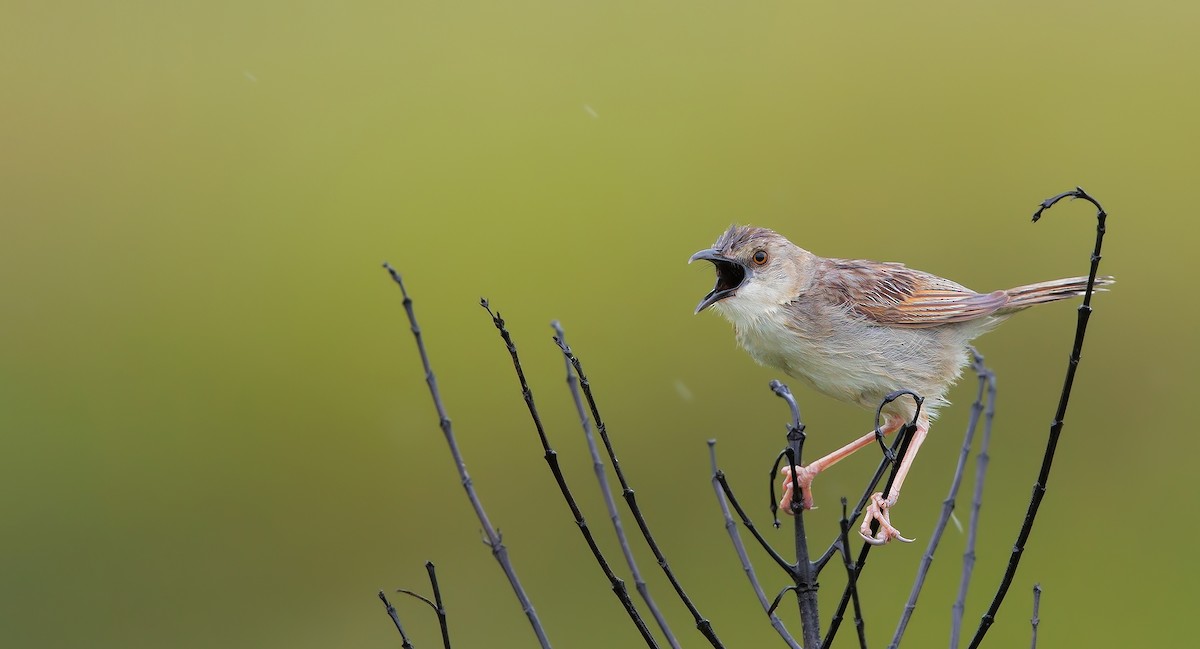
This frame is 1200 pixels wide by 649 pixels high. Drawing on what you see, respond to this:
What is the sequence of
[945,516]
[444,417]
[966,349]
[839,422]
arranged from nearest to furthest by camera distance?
[444,417] < [945,516] < [966,349] < [839,422]

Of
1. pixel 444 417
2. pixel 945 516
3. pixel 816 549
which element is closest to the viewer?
pixel 444 417

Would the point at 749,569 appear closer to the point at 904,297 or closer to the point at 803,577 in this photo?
the point at 803,577

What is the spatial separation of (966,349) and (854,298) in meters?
0.35

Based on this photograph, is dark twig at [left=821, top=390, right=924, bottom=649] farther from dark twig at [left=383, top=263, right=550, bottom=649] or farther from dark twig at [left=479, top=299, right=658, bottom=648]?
dark twig at [left=383, top=263, right=550, bottom=649]

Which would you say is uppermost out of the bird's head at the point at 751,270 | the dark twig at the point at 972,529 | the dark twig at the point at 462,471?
the bird's head at the point at 751,270

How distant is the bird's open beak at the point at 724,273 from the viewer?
2.97 metres

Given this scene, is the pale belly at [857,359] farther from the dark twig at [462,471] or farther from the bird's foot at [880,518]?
the dark twig at [462,471]

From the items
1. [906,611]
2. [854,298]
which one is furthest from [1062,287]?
[906,611]

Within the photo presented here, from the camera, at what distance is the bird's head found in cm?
303

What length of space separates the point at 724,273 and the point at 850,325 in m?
0.39

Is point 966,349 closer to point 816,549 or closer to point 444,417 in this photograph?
point 444,417

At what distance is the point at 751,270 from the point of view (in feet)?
10.1


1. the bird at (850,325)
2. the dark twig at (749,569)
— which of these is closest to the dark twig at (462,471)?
the dark twig at (749,569)

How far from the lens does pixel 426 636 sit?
7.93m
